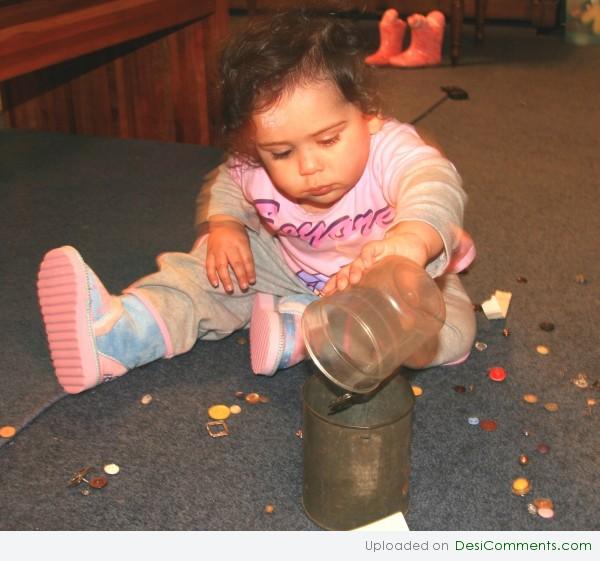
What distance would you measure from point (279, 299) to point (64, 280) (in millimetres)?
308

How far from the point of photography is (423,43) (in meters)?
2.76

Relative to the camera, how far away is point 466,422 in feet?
3.30

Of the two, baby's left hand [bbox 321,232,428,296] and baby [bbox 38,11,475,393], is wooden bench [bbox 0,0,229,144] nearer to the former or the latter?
baby [bbox 38,11,475,393]

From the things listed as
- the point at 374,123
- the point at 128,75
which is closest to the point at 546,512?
the point at 374,123

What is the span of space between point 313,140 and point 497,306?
1.46 ft

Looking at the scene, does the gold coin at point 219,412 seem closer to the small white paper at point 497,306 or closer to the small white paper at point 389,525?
the small white paper at point 389,525

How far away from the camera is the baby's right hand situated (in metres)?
1.12

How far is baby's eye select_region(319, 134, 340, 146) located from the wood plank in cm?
66

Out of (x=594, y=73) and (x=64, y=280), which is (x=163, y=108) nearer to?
(x=64, y=280)

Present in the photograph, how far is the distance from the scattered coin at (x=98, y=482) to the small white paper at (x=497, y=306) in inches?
23.5

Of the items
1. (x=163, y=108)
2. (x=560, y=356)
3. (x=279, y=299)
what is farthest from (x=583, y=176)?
(x=163, y=108)

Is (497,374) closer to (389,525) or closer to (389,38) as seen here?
(389,525)

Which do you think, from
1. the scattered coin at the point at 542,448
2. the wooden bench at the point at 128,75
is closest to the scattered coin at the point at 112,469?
the scattered coin at the point at 542,448

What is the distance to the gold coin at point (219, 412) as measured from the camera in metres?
1.02
